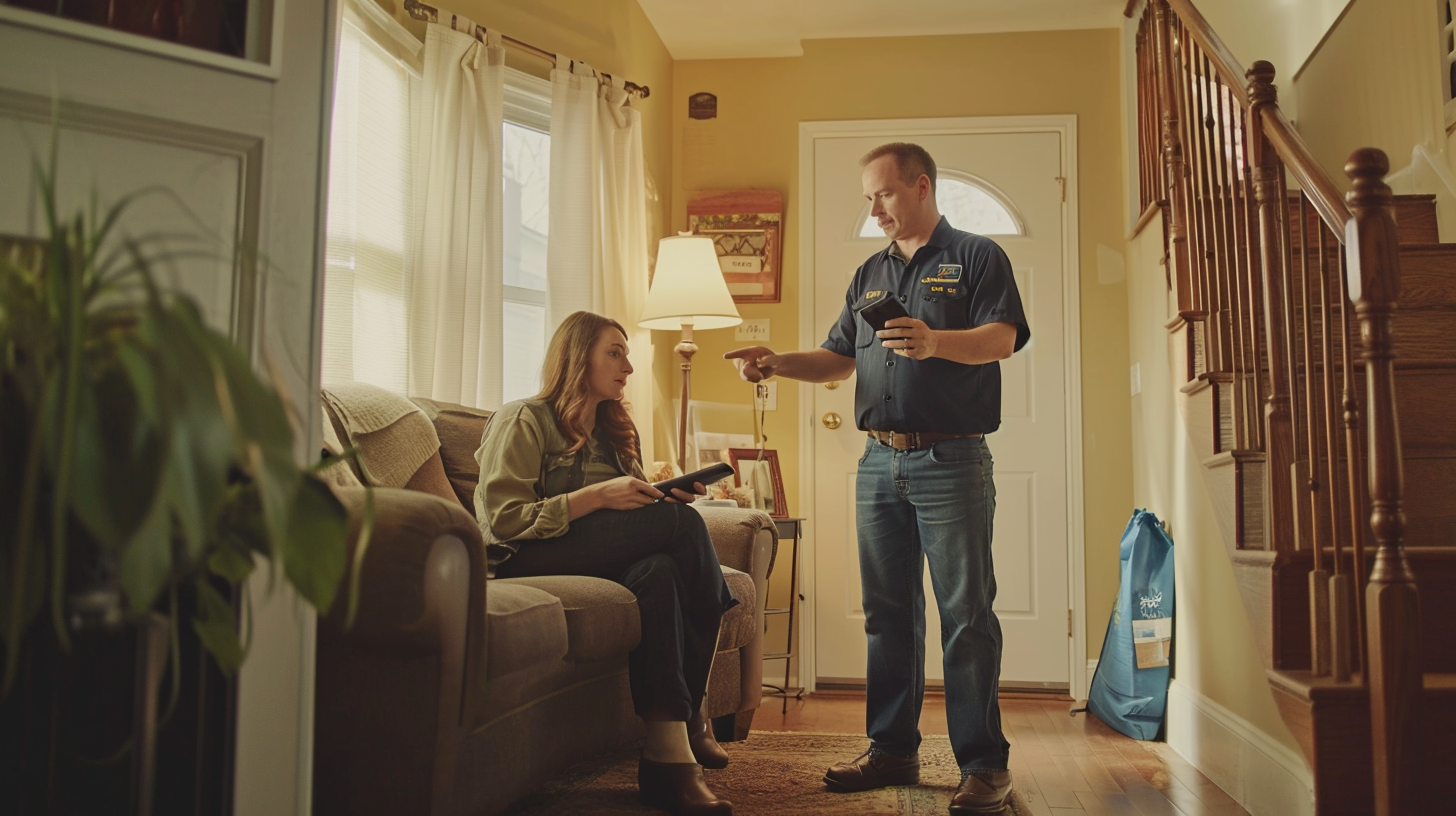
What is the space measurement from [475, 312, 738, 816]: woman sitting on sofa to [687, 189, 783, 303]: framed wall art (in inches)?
73.1

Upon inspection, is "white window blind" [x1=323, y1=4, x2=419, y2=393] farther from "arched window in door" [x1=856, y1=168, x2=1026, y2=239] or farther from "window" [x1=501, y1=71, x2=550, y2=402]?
"arched window in door" [x1=856, y1=168, x2=1026, y2=239]

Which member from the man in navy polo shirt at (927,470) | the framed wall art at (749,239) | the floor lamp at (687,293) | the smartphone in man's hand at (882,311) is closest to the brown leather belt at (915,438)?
the man in navy polo shirt at (927,470)

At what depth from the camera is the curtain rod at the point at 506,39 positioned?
2.97 meters

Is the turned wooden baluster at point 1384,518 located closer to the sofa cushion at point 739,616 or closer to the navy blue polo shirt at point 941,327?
the navy blue polo shirt at point 941,327

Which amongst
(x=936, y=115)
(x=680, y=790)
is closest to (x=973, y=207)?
(x=936, y=115)

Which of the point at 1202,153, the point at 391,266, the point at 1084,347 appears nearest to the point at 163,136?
the point at 391,266

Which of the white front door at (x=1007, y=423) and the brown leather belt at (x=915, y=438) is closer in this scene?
the brown leather belt at (x=915, y=438)

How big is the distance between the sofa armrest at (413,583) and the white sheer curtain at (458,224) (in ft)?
4.59

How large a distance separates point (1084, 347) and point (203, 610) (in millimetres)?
3813

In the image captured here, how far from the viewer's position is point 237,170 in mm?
1318

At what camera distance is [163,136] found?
4.13ft

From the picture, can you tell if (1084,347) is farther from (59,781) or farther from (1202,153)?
(59,781)

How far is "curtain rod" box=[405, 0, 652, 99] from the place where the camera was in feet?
9.74

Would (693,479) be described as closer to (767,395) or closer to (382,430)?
(382,430)
